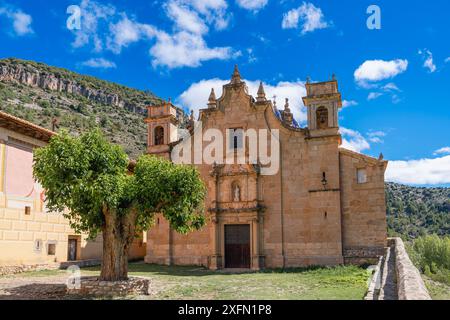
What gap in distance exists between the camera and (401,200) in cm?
7519

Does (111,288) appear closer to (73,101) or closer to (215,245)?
(215,245)

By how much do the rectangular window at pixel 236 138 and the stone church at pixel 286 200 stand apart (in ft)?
0.25

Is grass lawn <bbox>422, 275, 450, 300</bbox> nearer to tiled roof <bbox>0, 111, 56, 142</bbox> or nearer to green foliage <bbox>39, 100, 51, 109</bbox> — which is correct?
tiled roof <bbox>0, 111, 56, 142</bbox>

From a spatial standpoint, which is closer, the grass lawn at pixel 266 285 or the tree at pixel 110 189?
the grass lawn at pixel 266 285

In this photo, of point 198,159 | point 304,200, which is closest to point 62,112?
point 198,159

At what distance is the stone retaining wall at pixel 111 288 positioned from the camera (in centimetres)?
1342

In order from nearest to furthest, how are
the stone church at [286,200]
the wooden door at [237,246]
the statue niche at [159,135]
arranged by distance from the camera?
the stone church at [286,200] < the wooden door at [237,246] < the statue niche at [159,135]

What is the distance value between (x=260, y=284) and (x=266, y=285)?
423mm

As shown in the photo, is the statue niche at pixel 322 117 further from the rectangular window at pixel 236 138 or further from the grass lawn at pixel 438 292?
the grass lawn at pixel 438 292

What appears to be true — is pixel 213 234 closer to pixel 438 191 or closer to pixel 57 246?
pixel 57 246

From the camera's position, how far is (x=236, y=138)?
25.1 metres

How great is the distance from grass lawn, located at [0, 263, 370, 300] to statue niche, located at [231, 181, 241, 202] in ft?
13.6

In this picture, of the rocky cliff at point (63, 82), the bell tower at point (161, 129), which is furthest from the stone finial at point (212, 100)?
the rocky cliff at point (63, 82)

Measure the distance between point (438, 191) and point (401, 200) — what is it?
743 centimetres
